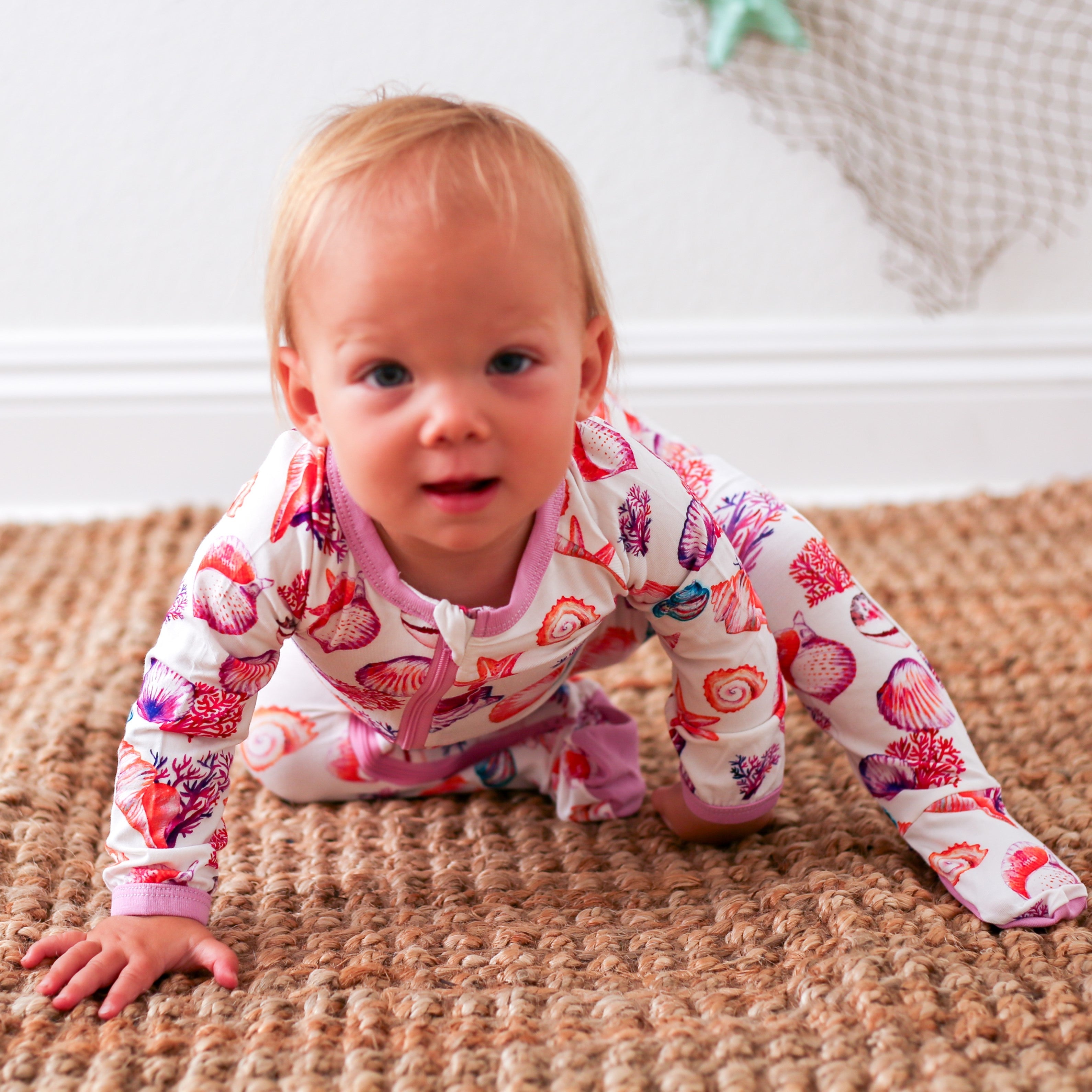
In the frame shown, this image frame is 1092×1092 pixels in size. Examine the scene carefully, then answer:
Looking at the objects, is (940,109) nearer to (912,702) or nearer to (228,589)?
(912,702)

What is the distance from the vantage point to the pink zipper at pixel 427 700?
628 mm

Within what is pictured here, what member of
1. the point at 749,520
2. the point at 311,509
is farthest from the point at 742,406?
the point at 311,509

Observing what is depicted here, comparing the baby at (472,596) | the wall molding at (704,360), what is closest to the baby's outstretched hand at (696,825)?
the baby at (472,596)

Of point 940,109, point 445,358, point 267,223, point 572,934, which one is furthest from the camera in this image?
point 940,109

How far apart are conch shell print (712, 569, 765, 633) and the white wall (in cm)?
77

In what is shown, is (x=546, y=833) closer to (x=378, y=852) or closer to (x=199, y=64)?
(x=378, y=852)

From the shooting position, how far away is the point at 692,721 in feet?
2.30

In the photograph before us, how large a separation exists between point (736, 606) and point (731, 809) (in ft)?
0.41

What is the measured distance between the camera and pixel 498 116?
564 millimetres

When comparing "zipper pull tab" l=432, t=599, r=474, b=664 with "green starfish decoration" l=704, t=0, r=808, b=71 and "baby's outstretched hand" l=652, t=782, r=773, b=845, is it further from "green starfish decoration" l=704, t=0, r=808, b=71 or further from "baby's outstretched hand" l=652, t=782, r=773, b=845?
"green starfish decoration" l=704, t=0, r=808, b=71

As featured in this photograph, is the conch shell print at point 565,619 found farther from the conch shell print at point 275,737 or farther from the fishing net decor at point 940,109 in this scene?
the fishing net decor at point 940,109

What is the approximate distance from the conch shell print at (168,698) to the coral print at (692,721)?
280mm

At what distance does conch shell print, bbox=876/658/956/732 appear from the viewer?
695mm

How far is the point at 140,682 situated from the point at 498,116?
54 centimetres
